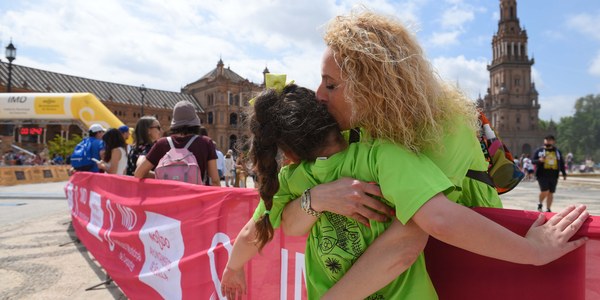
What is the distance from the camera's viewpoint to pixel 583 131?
102m

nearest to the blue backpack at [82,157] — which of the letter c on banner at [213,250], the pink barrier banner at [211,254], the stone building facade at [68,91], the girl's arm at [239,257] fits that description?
the pink barrier banner at [211,254]

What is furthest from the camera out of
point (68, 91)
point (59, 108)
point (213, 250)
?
point (68, 91)

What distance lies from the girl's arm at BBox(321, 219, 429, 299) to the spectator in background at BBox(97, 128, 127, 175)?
5969 millimetres

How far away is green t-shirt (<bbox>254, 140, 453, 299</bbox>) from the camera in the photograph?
1034mm

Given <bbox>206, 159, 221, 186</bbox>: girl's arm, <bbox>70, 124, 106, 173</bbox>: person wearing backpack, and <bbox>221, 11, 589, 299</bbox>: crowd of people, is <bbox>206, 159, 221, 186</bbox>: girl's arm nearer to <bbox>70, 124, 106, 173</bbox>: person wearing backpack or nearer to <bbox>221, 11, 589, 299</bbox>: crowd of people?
<bbox>221, 11, 589, 299</bbox>: crowd of people

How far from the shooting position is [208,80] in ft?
266

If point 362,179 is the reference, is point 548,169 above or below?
below

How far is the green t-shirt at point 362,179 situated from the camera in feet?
3.39

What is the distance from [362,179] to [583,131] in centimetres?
12463

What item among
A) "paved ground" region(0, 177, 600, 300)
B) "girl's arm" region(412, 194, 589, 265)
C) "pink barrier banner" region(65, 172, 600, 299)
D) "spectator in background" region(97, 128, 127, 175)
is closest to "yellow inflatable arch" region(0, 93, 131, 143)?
"paved ground" region(0, 177, 600, 300)

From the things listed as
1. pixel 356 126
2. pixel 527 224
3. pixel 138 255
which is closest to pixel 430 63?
pixel 356 126

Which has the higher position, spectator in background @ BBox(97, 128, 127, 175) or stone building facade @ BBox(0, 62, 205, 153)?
stone building facade @ BBox(0, 62, 205, 153)

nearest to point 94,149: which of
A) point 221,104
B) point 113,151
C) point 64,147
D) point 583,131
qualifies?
point 113,151

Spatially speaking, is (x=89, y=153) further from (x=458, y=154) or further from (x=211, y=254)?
(x=458, y=154)
